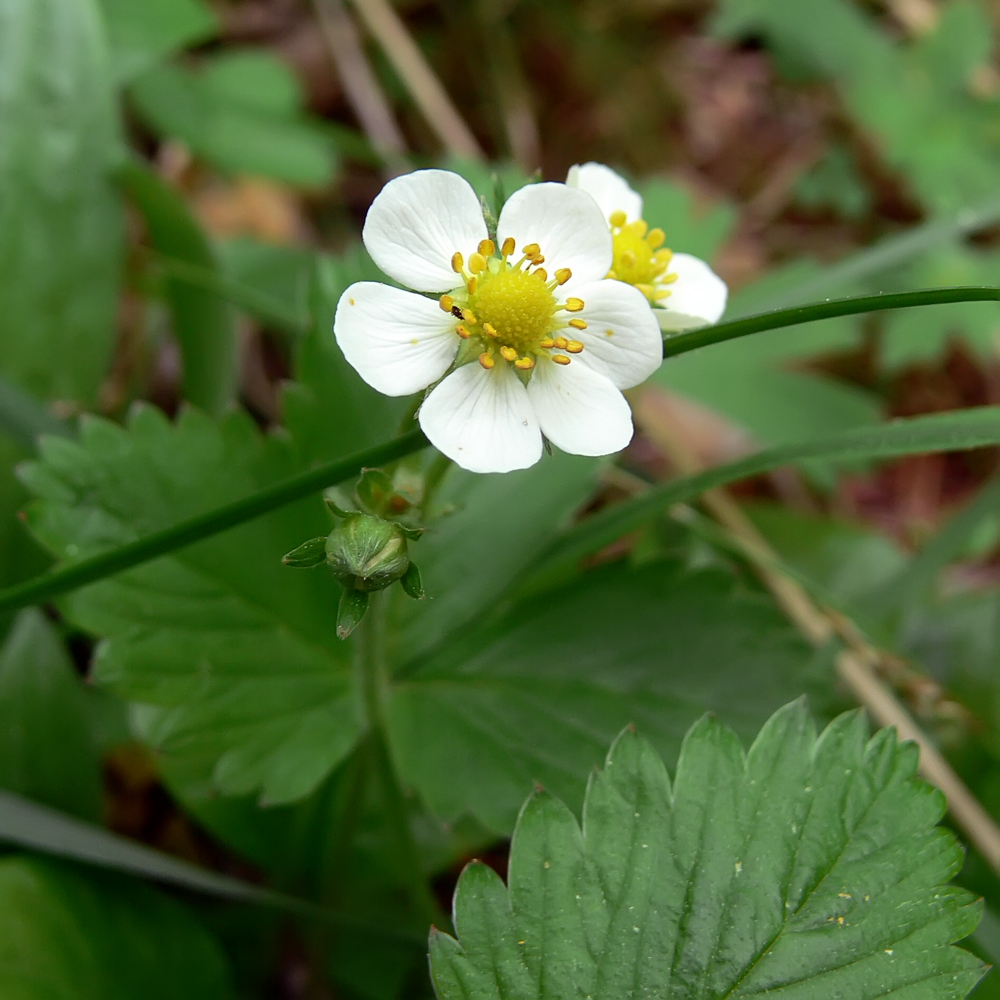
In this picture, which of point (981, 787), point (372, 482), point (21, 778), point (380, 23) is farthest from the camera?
point (380, 23)

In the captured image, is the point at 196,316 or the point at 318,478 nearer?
the point at 318,478

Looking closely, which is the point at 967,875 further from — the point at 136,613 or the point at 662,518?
the point at 136,613

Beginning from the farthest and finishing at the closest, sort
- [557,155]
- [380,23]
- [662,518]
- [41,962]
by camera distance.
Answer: [557,155], [380,23], [662,518], [41,962]

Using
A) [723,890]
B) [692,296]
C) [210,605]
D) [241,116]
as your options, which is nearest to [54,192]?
[241,116]

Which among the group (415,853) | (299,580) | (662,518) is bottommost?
(415,853)

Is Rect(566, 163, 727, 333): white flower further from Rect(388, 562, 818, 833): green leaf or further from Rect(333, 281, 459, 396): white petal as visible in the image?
Rect(388, 562, 818, 833): green leaf

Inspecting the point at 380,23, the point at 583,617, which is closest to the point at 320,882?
the point at 583,617

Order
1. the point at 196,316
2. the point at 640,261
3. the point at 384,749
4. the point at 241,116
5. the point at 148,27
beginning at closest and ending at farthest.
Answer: the point at 640,261 → the point at 384,749 → the point at 196,316 → the point at 148,27 → the point at 241,116

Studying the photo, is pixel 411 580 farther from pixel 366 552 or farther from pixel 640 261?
pixel 640 261
